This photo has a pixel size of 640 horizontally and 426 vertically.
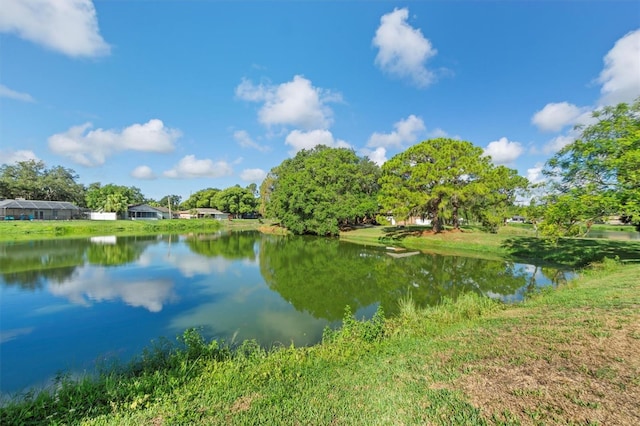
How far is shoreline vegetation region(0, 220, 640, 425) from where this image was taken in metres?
3.22

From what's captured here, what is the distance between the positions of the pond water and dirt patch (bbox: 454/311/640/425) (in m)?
4.30

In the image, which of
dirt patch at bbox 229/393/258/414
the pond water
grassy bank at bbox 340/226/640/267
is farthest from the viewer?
grassy bank at bbox 340/226/640/267

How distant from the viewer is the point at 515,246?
2128 centimetres

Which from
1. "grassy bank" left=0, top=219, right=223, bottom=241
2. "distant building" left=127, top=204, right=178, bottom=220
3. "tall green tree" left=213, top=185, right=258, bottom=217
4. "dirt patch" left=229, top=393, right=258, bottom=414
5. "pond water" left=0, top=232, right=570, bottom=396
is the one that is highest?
"tall green tree" left=213, top=185, right=258, bottom=217

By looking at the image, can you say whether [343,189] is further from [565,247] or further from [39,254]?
[39,254]

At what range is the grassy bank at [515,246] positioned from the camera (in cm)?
1636

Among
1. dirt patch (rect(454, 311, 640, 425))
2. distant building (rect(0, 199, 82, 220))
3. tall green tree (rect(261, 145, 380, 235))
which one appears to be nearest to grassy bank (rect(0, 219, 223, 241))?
distant building (rect(0, 199, 82, 220))

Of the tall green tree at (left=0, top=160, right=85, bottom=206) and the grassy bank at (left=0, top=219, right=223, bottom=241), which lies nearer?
the grassy bank at (left=0, top=219, right=223, bottom=241)

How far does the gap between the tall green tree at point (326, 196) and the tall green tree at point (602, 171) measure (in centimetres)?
2327

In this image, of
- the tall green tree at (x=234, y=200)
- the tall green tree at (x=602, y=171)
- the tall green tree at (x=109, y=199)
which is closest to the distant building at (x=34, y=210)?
the tall green tree at (x=109, y=199)

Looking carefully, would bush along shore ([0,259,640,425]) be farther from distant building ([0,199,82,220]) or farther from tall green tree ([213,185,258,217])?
tall green tree ([213,185,258,217])

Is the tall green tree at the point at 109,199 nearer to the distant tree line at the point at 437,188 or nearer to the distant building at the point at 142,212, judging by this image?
the distant tree line at the point at 437,188

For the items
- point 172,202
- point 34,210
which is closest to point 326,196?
point 34,210

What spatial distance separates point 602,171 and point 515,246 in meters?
10.1
